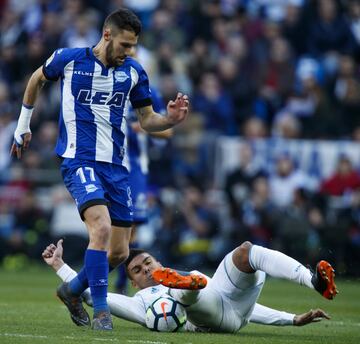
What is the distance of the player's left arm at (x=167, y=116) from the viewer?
9.17 meters

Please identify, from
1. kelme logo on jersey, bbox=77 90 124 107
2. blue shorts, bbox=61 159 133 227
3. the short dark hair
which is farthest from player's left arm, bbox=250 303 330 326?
the short dark hair

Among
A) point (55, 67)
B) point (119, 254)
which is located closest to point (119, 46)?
point (55, 67)

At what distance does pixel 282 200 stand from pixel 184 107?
31.9 ft

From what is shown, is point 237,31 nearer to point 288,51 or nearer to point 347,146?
point 288,51

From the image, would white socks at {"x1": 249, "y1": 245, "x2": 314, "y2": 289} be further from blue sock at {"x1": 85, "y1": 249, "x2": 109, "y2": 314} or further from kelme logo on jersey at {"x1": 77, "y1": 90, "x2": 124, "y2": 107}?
kelme logo on jersey at {"x1": 77, "y1": 90, "x2": 124, "y2": 107}

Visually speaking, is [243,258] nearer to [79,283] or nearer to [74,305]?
[79,283]

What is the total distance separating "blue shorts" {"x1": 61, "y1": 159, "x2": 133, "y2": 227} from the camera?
894 centimetres

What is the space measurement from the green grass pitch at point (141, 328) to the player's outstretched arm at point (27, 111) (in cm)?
155

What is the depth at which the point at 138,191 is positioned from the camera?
12.6m

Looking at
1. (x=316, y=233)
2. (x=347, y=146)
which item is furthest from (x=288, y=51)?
(x=316, y=233)

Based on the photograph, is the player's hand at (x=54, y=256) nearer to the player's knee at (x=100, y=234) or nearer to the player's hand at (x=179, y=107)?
the player's knee at (x=100, y=234)

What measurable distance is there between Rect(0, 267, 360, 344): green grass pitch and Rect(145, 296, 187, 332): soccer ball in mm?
124

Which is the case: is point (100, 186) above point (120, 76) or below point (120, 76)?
below

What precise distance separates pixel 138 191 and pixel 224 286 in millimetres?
4001
